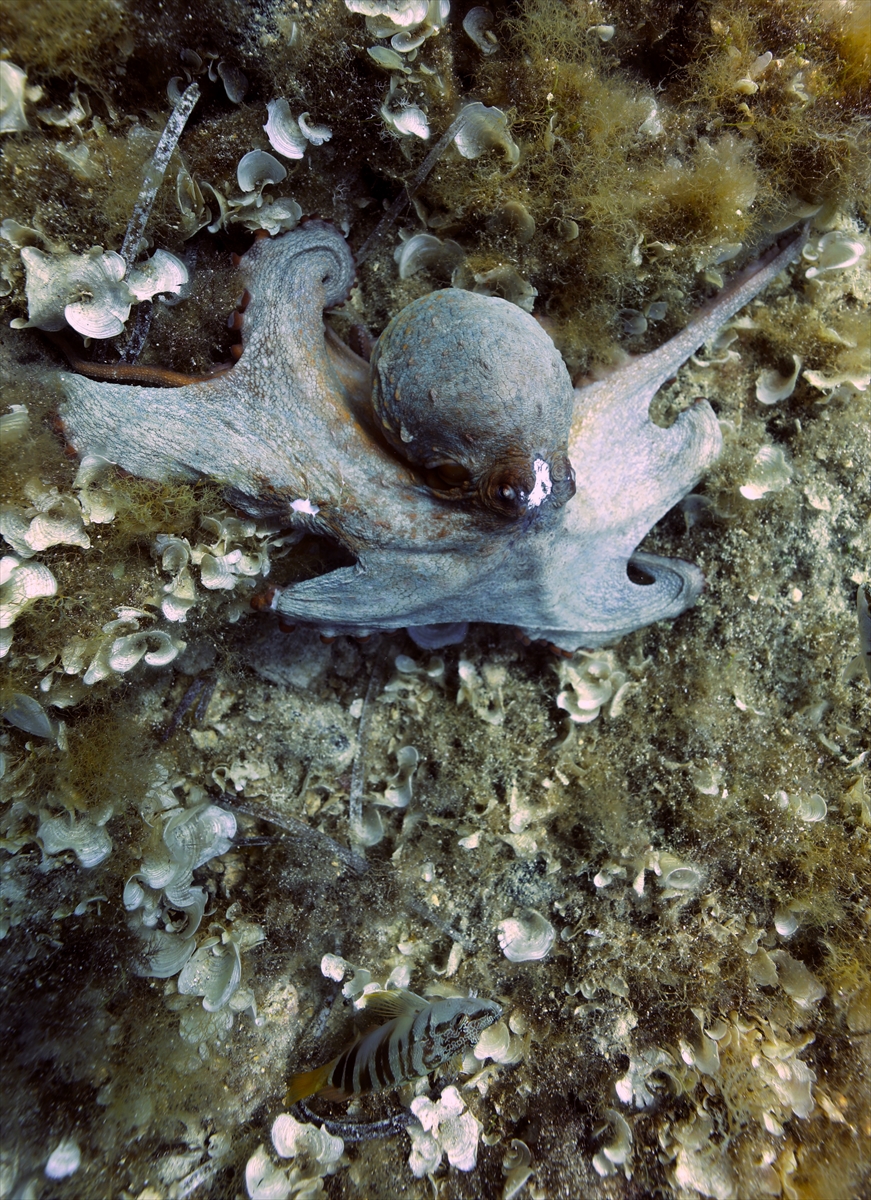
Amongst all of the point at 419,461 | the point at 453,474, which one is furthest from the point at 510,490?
the point at 419,461

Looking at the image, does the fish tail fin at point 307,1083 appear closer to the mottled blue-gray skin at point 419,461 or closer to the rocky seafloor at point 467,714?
the rocky seafloor at point 467,714

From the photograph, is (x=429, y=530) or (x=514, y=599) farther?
(x=514, y=599)

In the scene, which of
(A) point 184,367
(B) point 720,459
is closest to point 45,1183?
(A) point 184,367

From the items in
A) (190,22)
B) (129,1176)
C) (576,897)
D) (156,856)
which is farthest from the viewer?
(576,897)

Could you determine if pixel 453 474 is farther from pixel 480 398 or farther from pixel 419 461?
pixel 480 398

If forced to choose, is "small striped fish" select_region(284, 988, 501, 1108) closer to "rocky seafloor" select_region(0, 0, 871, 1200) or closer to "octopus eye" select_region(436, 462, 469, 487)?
"rocky seafloor" select_region(0, 0, 871, 1200)

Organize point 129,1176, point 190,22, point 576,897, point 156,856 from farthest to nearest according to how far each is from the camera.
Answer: point 576,897
point 156,856
point 129,1176
point 190,22

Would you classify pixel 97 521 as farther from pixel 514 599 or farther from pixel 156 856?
pixel 514 599

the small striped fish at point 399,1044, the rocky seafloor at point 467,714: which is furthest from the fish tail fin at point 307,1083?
the rocky seafloor at point 467,714
